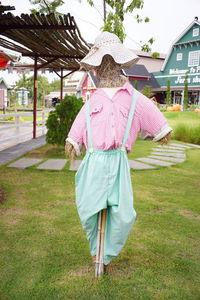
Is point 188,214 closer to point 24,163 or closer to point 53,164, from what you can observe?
point 53,164

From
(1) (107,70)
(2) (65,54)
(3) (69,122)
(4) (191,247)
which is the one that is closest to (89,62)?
(1) (107,70)

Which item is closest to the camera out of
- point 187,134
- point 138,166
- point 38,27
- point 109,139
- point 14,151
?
point 109,139

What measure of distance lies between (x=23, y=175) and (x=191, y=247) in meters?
3.49

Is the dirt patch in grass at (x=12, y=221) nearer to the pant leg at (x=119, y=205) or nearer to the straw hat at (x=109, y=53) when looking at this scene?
the pant leg at (x=119, y=205)

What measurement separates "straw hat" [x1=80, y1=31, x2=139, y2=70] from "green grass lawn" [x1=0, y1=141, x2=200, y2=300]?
1715 millimetres

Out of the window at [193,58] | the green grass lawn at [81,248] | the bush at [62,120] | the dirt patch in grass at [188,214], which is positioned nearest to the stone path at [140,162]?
the bush at [62,120]

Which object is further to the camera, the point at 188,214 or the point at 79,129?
the point at 188,214

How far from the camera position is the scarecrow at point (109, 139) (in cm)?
237

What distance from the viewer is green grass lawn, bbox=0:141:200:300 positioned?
2432 mm

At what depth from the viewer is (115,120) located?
7.74 ft

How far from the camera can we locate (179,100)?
100 feet

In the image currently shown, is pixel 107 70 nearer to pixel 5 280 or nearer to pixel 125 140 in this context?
pixel 125 140

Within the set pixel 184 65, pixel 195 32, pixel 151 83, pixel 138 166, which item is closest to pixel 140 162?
pixel 138 166

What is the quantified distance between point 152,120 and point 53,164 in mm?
4523
